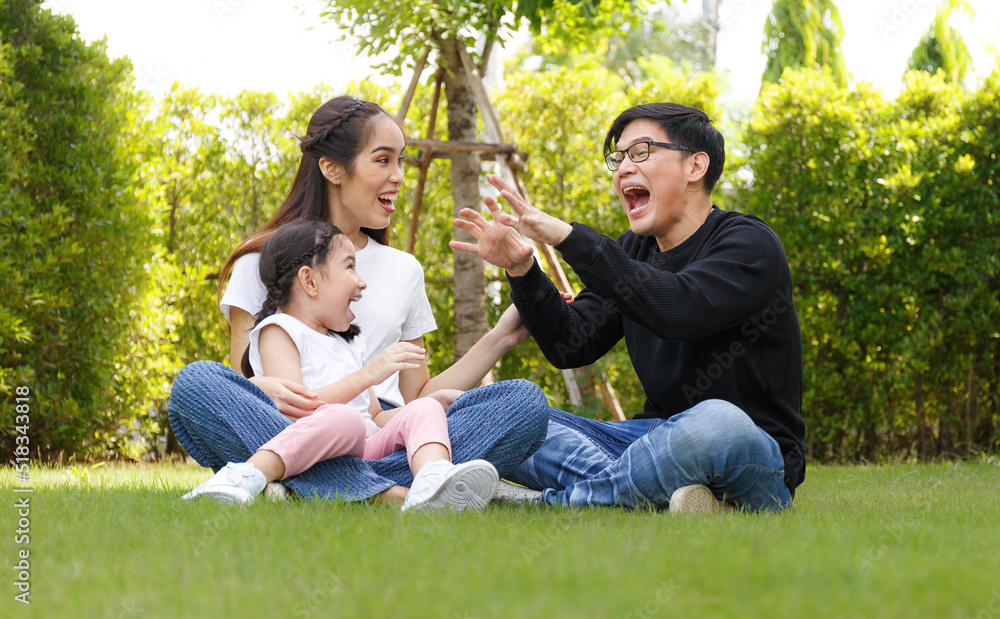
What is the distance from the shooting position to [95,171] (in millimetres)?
5062

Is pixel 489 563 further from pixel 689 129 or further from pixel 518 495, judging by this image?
pixel 689 129

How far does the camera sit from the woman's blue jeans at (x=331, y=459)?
2.71 meters

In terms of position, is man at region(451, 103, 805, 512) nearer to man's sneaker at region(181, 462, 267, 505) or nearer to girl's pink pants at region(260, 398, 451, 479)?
girl's pink pants at region(260, 398, 451, 479)

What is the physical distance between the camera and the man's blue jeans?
2.59 meters

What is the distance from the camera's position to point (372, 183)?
3.46 m

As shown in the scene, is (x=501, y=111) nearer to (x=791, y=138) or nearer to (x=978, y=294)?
(x=791, y=138)

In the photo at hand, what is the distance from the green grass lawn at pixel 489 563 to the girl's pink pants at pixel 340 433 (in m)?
0.16

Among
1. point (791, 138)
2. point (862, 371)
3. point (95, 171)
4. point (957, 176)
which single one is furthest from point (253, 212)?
point (957, 176)

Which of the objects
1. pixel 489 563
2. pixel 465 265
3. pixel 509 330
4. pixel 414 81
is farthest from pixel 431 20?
pixel 489 563

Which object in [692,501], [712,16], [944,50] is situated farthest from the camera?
[712,16]

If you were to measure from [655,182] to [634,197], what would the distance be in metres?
0.14

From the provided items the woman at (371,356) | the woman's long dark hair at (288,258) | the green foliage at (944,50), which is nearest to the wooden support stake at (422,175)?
the woman at (371,356)

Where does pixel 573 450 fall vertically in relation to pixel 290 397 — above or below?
below

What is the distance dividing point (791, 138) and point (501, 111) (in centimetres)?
245
